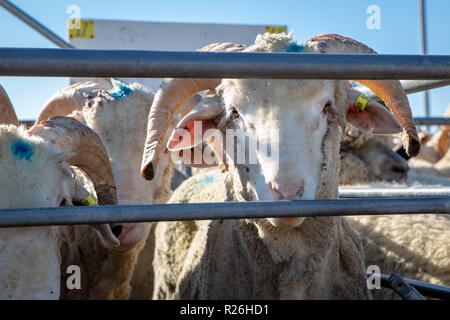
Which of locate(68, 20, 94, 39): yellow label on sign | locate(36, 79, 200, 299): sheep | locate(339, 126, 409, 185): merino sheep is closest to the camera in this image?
locate(36, 79, 200, 299): sheep

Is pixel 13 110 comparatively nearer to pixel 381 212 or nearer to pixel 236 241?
pixel 236 241

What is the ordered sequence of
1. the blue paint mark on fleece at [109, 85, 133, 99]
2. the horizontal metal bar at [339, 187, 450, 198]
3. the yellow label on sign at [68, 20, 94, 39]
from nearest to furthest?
1. the horizontal metal bar at [339, 187, 450, 198]
2. the blue paint mark on fleece at [109, 85, 133, 99]
3. the yellow label on sign at [68, 20, 94, 39]

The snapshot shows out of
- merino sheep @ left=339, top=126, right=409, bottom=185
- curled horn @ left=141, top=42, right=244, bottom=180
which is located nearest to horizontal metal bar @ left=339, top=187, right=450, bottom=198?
curled horn @ left=141, top=42, right=244, bottom=180

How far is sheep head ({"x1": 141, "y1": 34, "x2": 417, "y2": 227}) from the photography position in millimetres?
2010

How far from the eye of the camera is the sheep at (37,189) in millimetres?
1732

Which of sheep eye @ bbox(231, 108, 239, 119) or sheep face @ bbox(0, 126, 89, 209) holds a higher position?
sheep eye @ bbox(231, 108, 239, 119)

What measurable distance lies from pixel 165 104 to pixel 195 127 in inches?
11.5

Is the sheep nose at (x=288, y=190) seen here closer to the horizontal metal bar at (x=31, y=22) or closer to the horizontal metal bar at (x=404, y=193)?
the horizontal metal bar at (x=404, y=193)

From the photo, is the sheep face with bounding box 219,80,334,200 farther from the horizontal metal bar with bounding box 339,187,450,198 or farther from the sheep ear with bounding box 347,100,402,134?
the horizontal metal bar with bounding box 339,187,450,198

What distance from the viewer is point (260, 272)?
8.61ft

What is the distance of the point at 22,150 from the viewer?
6.48 feet

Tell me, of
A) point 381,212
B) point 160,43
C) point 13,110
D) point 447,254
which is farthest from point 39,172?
point 160,43

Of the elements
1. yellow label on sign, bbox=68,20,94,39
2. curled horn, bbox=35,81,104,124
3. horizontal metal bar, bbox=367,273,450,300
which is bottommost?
horizontal metal bar, bbox=367,273,450,300

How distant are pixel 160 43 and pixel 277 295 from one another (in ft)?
14.8
